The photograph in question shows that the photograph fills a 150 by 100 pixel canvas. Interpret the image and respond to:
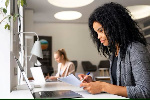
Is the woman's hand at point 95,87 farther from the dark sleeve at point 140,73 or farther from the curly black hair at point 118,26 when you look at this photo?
the curly black hair at point 118,26

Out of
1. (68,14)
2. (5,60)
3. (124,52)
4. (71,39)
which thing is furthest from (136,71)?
(71,39)

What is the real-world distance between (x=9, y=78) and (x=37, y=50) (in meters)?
0.44

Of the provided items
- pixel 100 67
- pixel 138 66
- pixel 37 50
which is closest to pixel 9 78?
pixel 37 50

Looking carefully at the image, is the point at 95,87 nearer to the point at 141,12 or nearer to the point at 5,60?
the point at 5,60

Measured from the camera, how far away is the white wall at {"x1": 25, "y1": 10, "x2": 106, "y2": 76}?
10.2 m

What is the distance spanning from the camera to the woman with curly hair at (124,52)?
1379mm

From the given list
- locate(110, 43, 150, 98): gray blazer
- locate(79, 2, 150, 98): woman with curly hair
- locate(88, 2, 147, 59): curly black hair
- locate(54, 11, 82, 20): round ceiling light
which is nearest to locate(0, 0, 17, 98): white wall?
locate(79, 2, 150, 98): woman with curly hair

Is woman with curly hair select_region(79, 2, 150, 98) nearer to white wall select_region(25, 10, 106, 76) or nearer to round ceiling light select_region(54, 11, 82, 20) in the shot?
round ceiling light select_region(54, 11, 82, 20)

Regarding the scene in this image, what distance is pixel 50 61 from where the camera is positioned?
999 cm

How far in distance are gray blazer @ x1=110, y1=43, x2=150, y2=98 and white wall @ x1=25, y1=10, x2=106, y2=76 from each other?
8678 millimetres

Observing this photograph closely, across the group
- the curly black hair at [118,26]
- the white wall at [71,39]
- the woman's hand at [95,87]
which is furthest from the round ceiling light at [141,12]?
the woman's hand at [95,87]

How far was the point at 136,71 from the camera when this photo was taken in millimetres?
1409

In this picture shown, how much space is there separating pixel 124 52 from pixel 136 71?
23 centimetres

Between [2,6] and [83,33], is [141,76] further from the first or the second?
[83,33]
